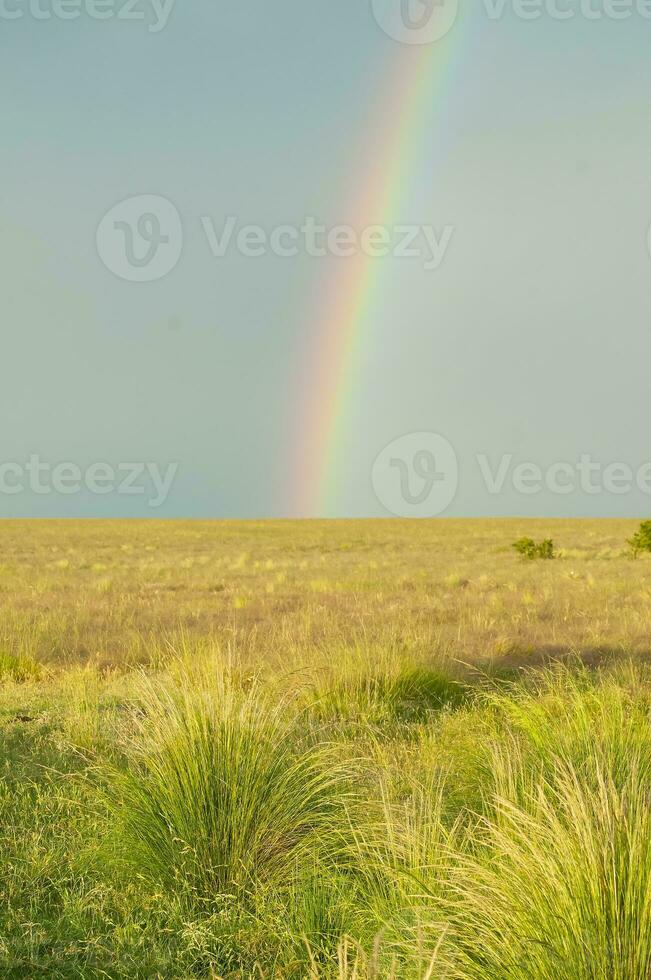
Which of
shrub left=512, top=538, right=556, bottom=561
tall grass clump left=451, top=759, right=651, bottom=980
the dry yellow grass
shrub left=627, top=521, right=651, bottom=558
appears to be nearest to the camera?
tall grass clump left=451, top=759, right=651, bottom=980

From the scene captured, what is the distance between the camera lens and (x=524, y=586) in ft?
62.4

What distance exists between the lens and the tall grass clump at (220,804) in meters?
3.69

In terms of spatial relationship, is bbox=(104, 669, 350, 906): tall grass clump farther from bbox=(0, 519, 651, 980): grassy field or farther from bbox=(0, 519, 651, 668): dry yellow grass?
bbox=(0, 519, 651, 668): dry yellow grass

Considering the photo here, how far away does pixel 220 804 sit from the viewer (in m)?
3.84

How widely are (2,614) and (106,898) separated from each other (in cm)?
1006

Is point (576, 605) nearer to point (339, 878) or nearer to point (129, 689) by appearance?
point (129, 689)

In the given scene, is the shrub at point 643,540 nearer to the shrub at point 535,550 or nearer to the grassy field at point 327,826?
the shrub at point 535,550

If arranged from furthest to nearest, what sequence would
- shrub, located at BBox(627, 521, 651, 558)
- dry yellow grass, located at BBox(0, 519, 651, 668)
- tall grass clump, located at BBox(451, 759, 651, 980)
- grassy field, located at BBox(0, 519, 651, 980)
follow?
1. shrub, located at BBox(627, 521, 651, 558)
2. dry yellow grass, located at BBox(0, 519, 651, 668)
3. grassy field, located at BBox(0, 519, 651, 980)
4. tall grass clump, located at BBox(451, 759, 651, 980)

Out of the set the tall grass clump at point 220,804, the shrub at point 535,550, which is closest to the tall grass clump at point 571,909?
the tall grass clump at point 220,804

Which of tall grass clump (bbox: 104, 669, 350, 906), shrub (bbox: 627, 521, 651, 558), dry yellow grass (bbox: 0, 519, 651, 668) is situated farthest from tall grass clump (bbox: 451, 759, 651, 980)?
shrub (bbox: 627, 521, 651, 558)

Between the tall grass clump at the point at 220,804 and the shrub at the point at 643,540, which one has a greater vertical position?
the shrub at the point at 643,540

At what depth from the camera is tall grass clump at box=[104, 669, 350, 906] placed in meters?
3.69

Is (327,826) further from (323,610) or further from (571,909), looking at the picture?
(323,610)

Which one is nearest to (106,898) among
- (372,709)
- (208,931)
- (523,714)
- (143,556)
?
(208,931)
